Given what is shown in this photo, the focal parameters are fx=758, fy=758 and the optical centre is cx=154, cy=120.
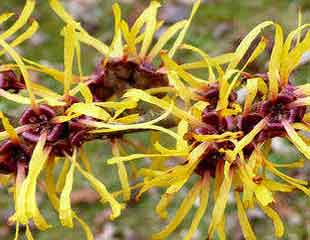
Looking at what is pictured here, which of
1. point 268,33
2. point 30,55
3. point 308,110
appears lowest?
point 30,55

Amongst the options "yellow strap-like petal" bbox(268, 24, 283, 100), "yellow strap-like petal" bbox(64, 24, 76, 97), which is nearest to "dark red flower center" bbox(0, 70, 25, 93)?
"yellow strap-like petal" bbox(64, 24, 76, 97)

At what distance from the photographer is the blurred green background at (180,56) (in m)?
3.86

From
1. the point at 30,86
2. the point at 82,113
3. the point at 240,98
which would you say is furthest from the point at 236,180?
the point at 30,86

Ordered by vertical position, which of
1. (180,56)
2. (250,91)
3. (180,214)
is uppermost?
(250,91)

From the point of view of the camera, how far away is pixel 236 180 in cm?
166

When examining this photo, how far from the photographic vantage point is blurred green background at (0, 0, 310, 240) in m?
3.86

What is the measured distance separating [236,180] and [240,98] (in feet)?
0.60

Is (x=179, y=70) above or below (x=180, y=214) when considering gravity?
above

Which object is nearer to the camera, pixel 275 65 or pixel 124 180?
pixel 275 65

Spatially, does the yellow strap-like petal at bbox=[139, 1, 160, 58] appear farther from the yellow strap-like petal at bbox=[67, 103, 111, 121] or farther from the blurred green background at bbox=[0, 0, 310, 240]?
the blurred green background at bbox=[0, 0, 310, 240]

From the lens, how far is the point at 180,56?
452 centimetres

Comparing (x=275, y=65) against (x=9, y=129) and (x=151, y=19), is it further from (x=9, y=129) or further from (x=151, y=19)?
(x=9, y=129)

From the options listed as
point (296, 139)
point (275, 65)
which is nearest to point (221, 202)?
point (296, 139)

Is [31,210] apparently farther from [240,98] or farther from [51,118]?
[240,98]
